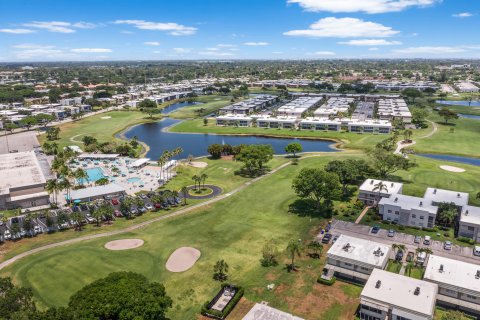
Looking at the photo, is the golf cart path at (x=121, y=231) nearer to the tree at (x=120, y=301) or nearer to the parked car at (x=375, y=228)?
the tree at (x=120, y=301)

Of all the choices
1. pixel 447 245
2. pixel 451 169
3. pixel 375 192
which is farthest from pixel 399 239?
pixel 451 169

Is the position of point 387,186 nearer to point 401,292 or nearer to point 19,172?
point 401,292

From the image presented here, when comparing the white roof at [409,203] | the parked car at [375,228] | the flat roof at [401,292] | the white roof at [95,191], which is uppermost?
the white roof at [409,203]

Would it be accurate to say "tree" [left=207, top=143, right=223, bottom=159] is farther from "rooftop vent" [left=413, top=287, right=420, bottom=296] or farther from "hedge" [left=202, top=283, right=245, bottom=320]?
"rooftop vent" [left=413, top=287, right=420, bottom=296]

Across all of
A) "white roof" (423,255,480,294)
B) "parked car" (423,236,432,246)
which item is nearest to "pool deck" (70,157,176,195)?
"parked car" (423,236,432,246)

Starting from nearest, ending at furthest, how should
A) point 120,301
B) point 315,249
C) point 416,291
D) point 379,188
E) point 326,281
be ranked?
point 120,301 < point 416,291 < point 326,281 < point 315,249 < point 379,188

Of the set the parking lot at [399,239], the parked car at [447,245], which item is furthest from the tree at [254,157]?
the parked car at [447,245]
